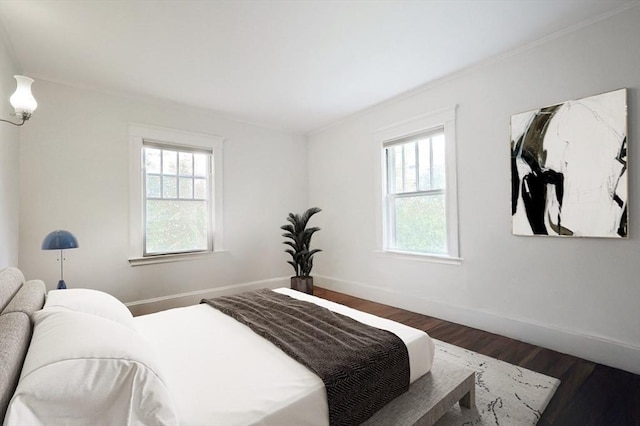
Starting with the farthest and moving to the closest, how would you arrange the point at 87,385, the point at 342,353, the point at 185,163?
the point at 185,163 < the point at 342,353 < the point at 87,385

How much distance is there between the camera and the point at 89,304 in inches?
63.3

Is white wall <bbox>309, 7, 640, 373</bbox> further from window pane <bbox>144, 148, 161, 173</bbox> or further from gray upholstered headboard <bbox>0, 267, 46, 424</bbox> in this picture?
gray upholstered headboard <bbox>0, 267, 46, 424</bbox>

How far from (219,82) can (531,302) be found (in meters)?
3.95

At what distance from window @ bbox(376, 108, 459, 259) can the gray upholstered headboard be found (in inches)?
135

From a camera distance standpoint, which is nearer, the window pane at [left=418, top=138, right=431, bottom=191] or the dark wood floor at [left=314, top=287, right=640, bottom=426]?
the dark wood floor at [left=314, top=287, right=640, bottom=426]

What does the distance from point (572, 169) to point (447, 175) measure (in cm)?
112

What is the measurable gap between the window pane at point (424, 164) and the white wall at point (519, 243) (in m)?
0.40

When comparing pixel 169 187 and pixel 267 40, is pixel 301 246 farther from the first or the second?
pixel 267 40

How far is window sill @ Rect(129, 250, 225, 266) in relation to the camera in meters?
3.68

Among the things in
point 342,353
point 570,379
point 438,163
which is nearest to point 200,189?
point 438,163

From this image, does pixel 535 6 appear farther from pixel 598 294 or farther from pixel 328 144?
pixel 328 144

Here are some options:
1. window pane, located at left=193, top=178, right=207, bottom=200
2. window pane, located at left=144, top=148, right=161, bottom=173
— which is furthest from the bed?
window pane, located at left=193, top=178, right=207, bottom=200

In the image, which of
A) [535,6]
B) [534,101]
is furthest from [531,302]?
[535,6]

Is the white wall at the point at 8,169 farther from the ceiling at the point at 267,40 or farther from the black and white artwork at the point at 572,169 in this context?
the black and white artwork at the point at 572,169
